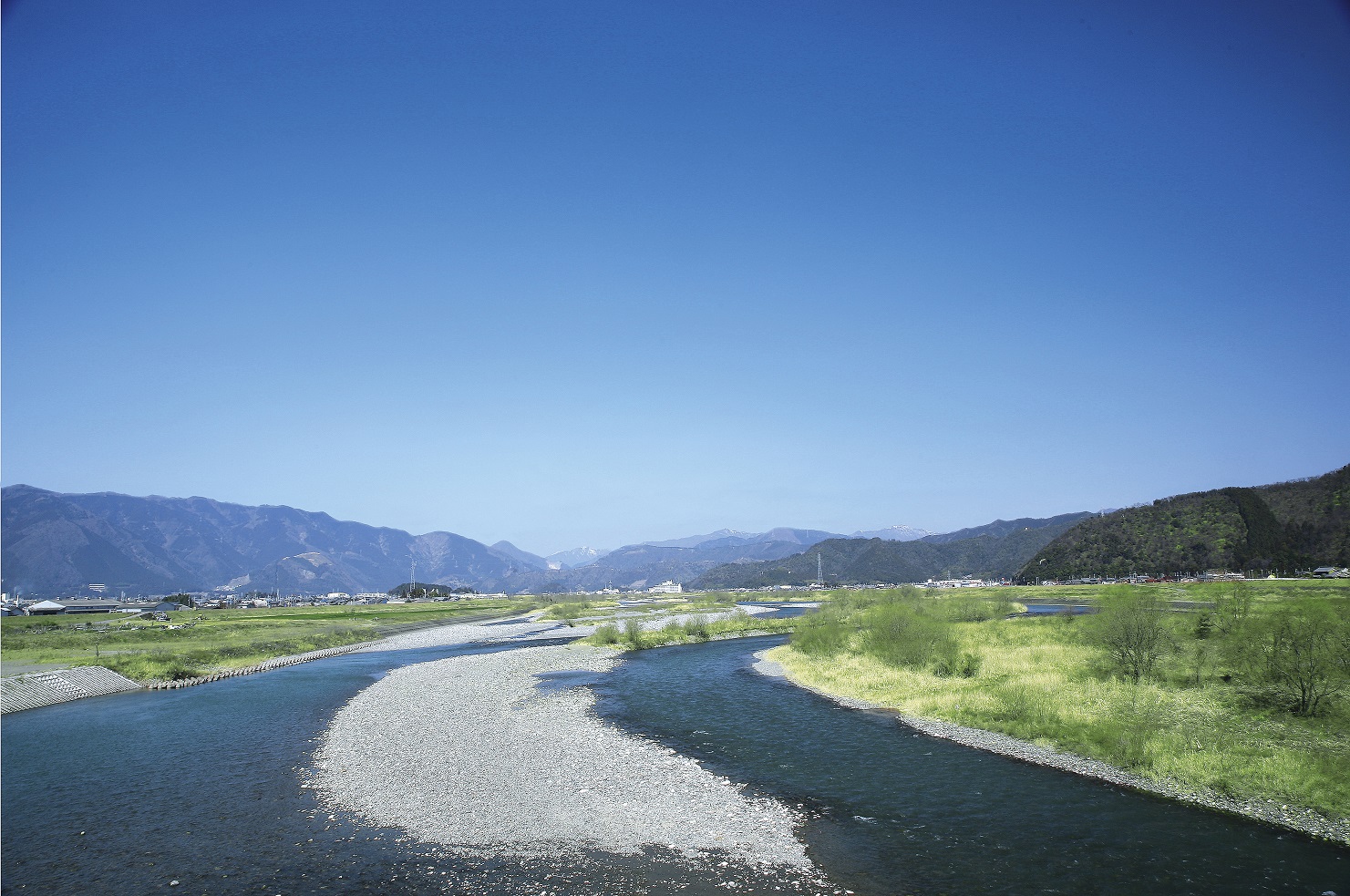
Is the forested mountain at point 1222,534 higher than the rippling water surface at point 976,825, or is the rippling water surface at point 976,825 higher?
the forested mountain at point 1222,534

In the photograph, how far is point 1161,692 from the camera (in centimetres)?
3003

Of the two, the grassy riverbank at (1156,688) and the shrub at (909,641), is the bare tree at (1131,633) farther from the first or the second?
the shrub at (909,641)

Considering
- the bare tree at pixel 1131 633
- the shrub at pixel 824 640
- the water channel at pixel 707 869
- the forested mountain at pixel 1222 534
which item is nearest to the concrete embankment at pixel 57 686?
the water channel at pixel 707 869

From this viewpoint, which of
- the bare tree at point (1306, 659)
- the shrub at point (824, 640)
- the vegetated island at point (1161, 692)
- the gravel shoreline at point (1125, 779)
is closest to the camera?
the gravel shoreline at point (1125, 779)

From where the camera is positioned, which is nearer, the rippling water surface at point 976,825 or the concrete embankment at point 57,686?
the rippling water surface at point 976,825

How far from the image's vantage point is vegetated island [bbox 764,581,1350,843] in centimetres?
2004

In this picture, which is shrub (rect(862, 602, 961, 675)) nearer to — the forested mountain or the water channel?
the water channel

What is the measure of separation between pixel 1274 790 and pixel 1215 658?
1738 cm

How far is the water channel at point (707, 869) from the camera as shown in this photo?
15617 millimetres

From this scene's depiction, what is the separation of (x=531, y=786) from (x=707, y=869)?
27.8ft

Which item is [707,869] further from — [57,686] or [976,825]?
[57,686]

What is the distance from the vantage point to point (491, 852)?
17.4 m

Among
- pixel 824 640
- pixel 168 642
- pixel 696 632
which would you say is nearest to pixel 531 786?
pixel 824 640

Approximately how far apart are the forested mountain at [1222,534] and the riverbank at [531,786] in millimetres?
126269
